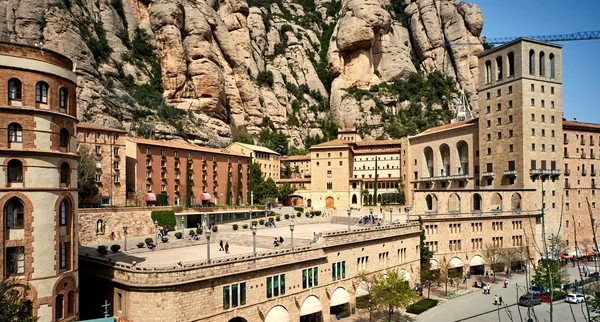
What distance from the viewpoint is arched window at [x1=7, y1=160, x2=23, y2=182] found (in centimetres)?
2102

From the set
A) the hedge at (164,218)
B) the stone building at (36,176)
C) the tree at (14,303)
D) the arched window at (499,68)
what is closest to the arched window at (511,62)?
the arched window at (499,68)

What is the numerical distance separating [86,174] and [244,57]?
70.1m

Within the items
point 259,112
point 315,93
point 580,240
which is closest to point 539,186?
point 580,240

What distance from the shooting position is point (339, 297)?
3588cm

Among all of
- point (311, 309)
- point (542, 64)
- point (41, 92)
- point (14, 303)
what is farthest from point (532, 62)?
point (14, 303)

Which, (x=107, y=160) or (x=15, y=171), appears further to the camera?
(x=107, y=160)

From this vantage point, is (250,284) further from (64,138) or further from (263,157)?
(263,157)

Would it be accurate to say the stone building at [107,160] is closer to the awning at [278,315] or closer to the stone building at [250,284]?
the stone building at [250,284]

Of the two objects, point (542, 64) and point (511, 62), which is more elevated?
point (511, 62)

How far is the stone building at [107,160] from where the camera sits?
5006 centimetres

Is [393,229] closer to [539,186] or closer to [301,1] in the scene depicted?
[539,186]

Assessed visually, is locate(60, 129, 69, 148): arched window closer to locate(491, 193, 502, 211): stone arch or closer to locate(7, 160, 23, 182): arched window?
locate(7, 160, 23, 182): arched window

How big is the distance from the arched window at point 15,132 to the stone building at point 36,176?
0.14 feet

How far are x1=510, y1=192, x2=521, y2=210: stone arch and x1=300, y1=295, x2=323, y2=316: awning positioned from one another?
123ft
